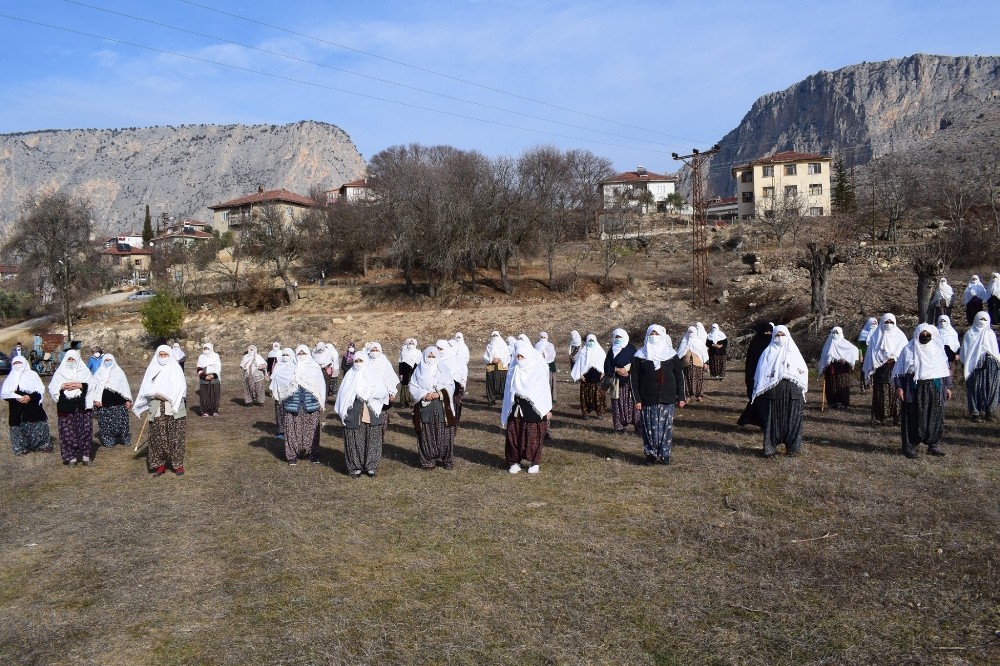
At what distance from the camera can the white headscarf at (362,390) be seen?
380 inches

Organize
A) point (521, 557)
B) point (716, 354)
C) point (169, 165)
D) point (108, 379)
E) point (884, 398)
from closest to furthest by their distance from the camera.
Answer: point (521, 557), point (108, 379), point (884, 398), point (716, 354), point (169, 165)

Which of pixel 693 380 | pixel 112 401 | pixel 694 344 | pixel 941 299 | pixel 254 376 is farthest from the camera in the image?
pixel 941 299

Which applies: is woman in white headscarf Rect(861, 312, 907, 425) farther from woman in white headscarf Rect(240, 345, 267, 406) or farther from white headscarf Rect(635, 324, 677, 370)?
woman in white headscarf Rect(240, 345, 267, 406)

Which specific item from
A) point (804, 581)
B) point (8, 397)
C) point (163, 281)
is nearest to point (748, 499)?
point (804, 581)

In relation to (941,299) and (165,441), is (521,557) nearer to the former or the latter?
(165,441)

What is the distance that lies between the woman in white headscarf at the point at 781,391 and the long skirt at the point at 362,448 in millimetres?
5201

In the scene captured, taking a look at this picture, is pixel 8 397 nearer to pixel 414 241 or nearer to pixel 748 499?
pixel 748 499

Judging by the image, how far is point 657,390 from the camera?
9.63 meters

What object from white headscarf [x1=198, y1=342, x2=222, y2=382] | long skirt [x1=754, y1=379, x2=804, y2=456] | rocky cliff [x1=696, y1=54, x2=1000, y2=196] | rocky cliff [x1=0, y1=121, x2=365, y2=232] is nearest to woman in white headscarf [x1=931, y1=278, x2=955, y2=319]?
long skirt [x1=754, y1=379, x2=804, y2=456]

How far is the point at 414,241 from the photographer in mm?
40438

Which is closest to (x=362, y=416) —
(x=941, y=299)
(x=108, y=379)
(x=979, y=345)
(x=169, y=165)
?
(x=108, y=379)

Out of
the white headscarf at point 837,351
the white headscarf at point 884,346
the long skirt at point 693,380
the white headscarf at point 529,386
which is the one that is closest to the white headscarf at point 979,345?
the white headscarf at point 884,346

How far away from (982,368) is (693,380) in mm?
5349

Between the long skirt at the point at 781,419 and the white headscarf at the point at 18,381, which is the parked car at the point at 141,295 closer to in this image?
the white headscarf at the point at 18,381
